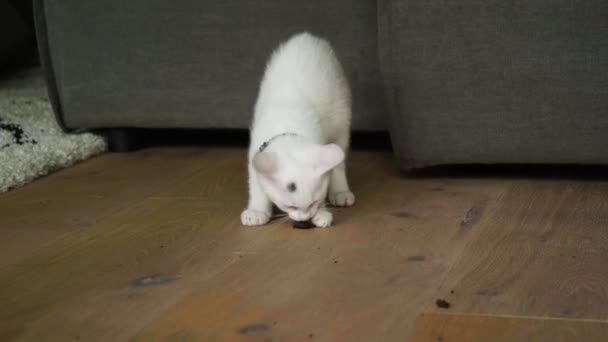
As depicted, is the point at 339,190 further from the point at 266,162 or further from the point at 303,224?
the point at 266,162

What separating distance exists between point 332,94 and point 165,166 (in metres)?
0.65

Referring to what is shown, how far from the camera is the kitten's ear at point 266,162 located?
183cm

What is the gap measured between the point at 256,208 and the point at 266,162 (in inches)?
9.0

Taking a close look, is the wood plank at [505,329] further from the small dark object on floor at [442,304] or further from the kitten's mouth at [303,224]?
the kitten's mouth at [303,224]

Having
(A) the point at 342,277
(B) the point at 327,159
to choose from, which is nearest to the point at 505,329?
(A) the point at 342,277

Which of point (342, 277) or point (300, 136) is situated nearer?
point (342, 277)

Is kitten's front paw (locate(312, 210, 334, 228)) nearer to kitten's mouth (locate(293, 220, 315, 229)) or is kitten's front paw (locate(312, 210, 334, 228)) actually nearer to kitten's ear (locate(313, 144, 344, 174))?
kitten's mouth (locate(293, 220, 315, 229))

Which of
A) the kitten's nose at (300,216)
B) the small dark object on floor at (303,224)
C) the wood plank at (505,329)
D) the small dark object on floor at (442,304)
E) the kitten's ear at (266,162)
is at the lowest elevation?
the small dark object on floor at (303,224)

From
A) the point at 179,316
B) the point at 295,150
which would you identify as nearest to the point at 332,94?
the point at 295,150

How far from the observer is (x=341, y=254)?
1761 mm

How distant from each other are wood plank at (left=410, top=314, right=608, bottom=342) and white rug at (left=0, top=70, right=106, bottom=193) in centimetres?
145

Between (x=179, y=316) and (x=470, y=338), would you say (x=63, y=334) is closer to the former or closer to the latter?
(x=179, y=316)

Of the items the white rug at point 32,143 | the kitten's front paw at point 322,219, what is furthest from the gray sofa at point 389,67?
the kitten's front paw at point 322,219

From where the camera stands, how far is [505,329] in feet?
4.39
